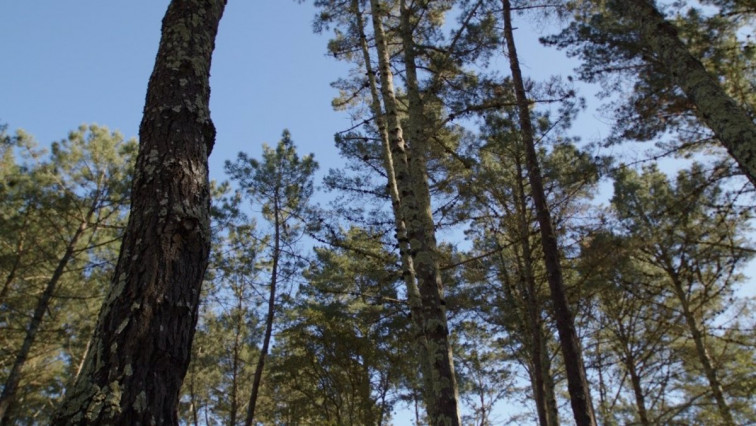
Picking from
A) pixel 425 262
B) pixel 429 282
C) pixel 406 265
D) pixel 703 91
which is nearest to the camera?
pixel 703 91

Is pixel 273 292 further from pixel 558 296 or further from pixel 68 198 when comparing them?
pixel 558 296

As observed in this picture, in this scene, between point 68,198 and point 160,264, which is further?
point 68,198

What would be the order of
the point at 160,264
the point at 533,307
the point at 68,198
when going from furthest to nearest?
A: 1. the point at 68,198
2. the point at 533,307
3. the point at 160,264

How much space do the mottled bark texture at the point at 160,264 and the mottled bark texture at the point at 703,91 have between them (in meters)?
4.87

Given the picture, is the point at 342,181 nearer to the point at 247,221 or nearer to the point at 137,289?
the point at 247,221

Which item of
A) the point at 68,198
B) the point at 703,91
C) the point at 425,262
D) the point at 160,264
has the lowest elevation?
the point at 160,264

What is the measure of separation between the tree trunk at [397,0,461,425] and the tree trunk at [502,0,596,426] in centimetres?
121

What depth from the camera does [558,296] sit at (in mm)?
5535

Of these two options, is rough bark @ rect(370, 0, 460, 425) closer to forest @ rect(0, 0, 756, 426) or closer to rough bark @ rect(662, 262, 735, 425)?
forest @ rect(0, 0, 756, 426)

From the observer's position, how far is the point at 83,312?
48.8 feet

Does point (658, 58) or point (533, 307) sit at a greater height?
point (658, 58)

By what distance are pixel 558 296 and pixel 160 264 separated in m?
4.82

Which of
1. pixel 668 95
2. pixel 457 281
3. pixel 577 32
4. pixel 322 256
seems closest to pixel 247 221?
pixel 322 256

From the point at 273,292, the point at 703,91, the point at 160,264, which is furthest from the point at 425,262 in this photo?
the point at 273,292
